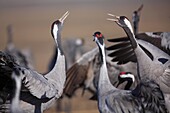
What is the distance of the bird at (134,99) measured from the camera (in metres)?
6.64

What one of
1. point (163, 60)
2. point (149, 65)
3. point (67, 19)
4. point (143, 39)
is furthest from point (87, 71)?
point (67, 19)

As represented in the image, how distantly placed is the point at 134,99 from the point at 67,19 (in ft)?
62.1

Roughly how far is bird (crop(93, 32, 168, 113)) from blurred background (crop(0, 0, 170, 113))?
8848 millimetres

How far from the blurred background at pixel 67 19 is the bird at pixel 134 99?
29.0ft

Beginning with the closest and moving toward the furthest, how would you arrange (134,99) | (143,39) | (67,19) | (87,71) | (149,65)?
1. (134,99)
2. (149,65)
3. (143,39)
4. (87,71)
5. (67,19)

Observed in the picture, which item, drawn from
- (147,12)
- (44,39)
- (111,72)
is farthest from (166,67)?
(147,12)

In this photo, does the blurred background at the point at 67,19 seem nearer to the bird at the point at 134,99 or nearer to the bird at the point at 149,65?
the bird at the point at 149,65

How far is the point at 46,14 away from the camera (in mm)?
25609

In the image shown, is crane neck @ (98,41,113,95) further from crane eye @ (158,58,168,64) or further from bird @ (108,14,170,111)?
crane eye @ (158,58,168,64)

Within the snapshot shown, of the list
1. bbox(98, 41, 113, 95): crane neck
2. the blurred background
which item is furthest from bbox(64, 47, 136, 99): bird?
the blurred background

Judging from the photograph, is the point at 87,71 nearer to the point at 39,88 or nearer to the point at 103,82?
the point at 103,82

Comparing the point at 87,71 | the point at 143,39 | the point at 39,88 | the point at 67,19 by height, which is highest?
the point at 67,19

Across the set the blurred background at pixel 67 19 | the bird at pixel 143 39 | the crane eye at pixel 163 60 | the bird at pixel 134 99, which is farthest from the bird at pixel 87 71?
the blurred background at pixel 67 19

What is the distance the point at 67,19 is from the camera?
25.7 metres
